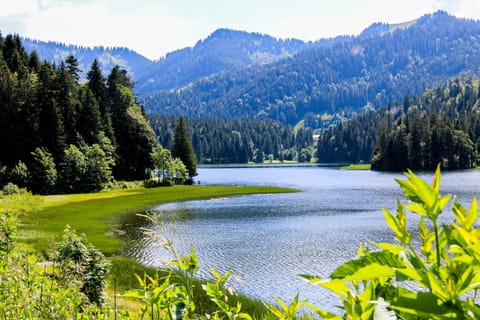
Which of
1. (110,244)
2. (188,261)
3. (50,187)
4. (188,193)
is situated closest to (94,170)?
(50,187)

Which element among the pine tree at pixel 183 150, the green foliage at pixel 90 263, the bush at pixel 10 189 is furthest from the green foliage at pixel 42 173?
the green foliage at pixel 90 263

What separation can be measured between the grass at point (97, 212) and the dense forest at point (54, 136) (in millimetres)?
6607

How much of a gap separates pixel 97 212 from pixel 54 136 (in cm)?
2895

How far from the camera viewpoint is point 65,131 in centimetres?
7525

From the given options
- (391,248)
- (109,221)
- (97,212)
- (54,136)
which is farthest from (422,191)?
(54,136)

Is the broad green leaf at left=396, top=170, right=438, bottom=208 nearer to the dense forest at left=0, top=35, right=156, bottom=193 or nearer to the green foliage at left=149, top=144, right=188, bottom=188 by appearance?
the dense forest at left=0, top=35, right=156, bottom=193

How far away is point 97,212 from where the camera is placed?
49375mm

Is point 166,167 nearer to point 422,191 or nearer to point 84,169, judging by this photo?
point 84,169

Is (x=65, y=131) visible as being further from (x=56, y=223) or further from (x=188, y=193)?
(x=56, y=223)

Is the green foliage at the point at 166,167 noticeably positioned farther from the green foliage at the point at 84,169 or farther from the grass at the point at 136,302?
the grass at the point at 136,302

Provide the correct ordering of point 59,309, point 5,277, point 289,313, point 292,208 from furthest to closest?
point 292,208 < point 5,277 < point 59,309 < point 289,313

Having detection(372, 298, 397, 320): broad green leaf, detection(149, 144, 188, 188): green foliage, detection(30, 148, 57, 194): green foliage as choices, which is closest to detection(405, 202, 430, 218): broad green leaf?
detection(372, 298, 397, 320): broad green leaf

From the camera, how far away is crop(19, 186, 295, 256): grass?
106 feet

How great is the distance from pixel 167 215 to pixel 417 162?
101m
